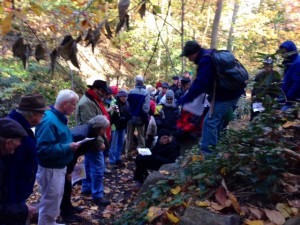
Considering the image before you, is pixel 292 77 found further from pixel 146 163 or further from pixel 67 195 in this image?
pixel 67 195

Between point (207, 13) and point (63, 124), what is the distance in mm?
13487

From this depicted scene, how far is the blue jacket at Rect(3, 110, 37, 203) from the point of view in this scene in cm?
310

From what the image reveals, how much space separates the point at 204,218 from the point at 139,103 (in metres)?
5.12

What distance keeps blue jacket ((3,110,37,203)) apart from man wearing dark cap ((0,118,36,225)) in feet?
0.18

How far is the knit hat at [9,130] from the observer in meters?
2.86

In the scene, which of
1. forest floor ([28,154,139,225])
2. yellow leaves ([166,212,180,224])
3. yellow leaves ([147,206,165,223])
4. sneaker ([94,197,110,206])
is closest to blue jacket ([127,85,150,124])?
forest floor ([28,154,139,225])

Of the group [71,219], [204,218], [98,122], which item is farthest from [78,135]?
[204,218]

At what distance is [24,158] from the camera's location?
10.8 ft

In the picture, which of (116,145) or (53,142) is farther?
(116,145)

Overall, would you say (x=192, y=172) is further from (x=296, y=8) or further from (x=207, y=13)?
(x=296, y=8)

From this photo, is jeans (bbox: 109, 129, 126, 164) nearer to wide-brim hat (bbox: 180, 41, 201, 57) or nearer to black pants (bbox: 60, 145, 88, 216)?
black pants (bbox: 60, 145, 88, 216)

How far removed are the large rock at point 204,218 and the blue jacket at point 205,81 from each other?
1.86 m

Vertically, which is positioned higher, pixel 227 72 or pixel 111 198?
pixel 227 72

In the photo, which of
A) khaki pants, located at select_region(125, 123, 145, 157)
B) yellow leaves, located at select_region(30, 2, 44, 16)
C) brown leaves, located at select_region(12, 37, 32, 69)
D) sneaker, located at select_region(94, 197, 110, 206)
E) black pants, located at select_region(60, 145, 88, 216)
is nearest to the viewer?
brown leaves, located at select_region(12, 37, 32, 69)
